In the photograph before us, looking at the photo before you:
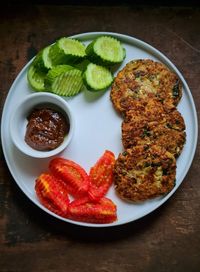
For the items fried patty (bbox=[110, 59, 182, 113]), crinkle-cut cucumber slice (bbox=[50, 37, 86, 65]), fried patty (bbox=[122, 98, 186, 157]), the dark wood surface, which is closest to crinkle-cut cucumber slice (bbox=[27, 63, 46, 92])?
crinkle-cut cucumber slice (bbox=[50, 37, 86, 65])

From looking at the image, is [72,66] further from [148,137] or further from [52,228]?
[52,228]

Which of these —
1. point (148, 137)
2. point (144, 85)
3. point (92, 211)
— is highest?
point (144, 85)

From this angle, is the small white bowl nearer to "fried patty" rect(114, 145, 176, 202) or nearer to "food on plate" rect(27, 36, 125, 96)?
"food on plate" rect(27, 36, 125, 96)

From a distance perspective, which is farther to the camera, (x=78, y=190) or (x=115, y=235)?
(x=115, y=235)

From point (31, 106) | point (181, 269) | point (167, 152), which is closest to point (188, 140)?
point (167, 152)

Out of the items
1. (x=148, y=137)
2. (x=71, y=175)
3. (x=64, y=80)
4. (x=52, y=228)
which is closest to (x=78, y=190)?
(x=71, y=175)

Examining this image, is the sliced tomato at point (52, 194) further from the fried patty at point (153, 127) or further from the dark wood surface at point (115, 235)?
the fried patty at point (153, 127)

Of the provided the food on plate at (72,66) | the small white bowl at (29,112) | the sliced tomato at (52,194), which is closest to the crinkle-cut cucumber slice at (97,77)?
the food on plate at (72,66)

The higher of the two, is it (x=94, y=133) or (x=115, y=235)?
(x=94, y=133)
